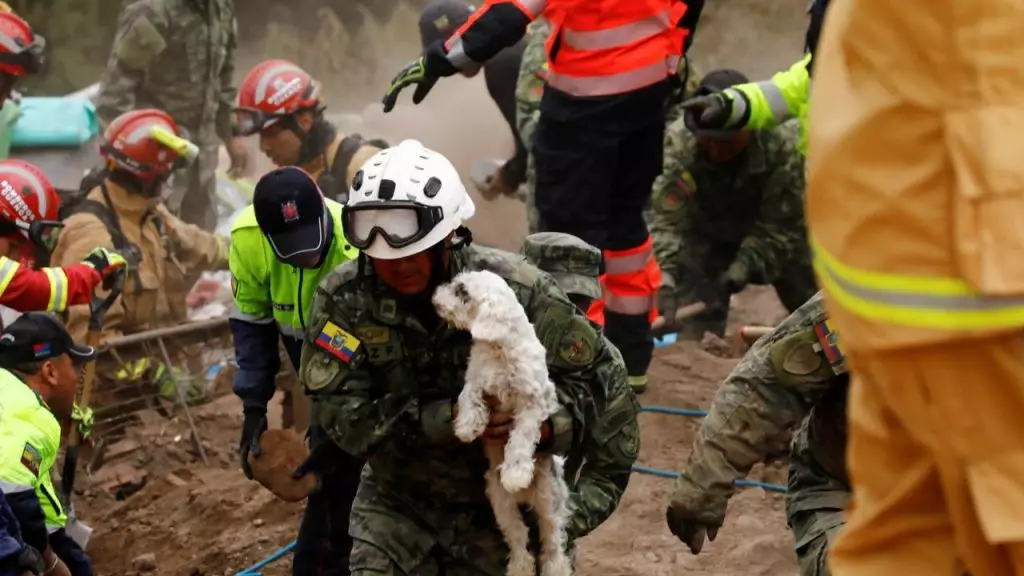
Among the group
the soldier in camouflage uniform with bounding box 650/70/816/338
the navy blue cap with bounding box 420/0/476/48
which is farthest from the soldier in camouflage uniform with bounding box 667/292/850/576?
the navy blue cap with bounding box 420/0/476/48

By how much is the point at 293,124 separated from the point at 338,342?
4.16 meters

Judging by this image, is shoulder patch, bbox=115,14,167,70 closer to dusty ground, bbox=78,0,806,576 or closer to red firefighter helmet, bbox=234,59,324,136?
red firefighter helmet, bbox=234,59,324,136

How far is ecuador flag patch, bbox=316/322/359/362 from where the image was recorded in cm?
389

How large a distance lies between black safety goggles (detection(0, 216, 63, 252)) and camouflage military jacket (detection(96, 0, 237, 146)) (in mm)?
3427

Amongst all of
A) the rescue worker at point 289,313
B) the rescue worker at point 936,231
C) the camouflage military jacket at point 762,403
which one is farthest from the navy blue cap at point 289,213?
the rescue worker at point 936,231

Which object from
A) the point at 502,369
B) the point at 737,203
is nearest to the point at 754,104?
the point at 737,203

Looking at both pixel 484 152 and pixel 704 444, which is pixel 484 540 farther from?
pixel 484 152

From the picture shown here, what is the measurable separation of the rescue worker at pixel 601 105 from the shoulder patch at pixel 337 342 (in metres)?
1.57

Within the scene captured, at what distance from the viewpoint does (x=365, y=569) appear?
3.96 metres

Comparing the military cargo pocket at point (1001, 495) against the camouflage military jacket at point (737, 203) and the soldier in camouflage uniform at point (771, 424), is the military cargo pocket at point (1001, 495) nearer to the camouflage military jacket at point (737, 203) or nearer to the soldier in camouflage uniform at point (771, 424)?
the soldier in camouflage uniform at point (771, 424)

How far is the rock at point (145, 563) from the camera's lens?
630 cm

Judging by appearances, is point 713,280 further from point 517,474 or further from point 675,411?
point 517,474

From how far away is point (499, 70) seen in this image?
27.7ft

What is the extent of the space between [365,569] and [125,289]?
436 centimetres
